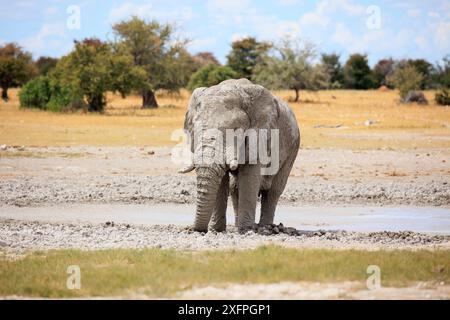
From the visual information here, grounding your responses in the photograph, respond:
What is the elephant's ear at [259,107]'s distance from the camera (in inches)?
526

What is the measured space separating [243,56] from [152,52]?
1865 centimetres

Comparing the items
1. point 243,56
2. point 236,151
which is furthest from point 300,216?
point 243,56

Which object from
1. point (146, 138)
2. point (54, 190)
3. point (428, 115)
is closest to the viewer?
point (54, 190)

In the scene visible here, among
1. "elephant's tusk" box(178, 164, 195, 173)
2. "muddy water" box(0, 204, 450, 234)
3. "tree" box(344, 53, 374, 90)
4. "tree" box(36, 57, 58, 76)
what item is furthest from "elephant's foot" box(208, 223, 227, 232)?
"tree" box(36, 57, 58, 76)

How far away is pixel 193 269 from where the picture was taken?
32.7 ft

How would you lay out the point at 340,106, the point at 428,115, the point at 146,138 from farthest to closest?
the point at 340,106 < the point at 428,115 < the point at 146,138

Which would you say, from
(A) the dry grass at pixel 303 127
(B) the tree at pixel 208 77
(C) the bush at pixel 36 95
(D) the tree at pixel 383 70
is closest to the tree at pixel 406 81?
(A) the dry grass at pixel 303 127

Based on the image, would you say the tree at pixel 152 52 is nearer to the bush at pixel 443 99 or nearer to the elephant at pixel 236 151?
the bush at pixel 443 99

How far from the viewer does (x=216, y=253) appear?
1116cm

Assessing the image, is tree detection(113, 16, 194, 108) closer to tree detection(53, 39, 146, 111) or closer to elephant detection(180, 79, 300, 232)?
tree detection(53, 39, 146, 111)

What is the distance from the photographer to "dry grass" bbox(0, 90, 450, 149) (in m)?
29.0

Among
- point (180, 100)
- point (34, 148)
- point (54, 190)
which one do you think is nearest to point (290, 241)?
point (54, 190)
